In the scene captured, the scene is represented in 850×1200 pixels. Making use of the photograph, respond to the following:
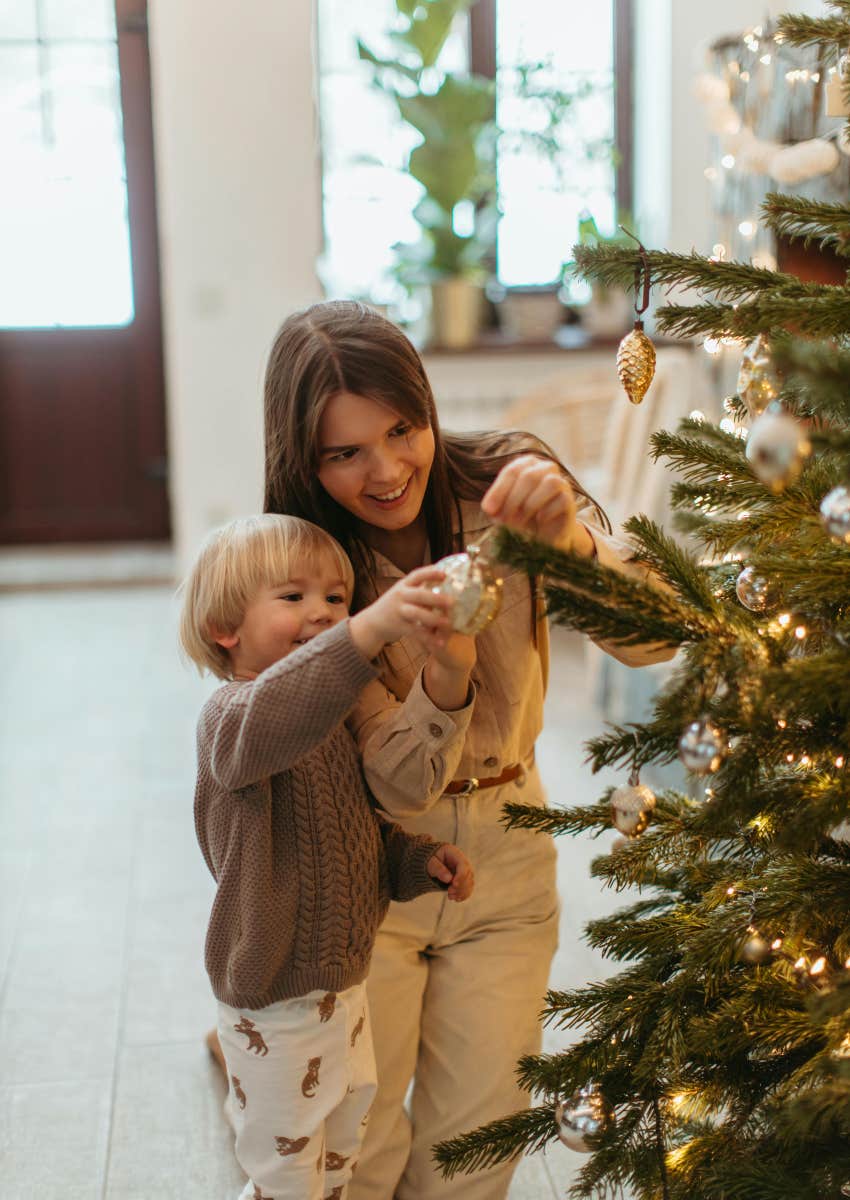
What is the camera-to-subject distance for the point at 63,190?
5.00m

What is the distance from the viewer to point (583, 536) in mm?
1179

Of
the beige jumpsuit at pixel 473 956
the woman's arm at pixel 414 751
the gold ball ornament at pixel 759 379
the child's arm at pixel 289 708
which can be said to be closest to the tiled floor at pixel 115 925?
the beige jumpsuit at pixel 473 956

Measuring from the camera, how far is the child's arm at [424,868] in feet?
4.23

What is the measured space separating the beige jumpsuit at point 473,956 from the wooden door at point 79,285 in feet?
13.3


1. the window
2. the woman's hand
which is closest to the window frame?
the window

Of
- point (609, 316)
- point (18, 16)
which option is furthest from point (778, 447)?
point (18, 16)

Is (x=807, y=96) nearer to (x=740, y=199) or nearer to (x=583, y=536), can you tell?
(x=740, y=199)

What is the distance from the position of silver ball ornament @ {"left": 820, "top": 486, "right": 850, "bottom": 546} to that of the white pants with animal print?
749 mm

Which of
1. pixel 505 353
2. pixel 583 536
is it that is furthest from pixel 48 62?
pixel 583 536

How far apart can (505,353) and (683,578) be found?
12.7ft

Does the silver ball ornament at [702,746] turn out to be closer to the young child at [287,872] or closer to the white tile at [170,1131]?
the young child at [287,872]

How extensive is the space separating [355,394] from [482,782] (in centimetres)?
45

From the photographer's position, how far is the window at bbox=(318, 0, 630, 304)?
15.8 feet

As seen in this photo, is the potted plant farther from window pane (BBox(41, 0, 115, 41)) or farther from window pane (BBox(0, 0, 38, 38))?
window pane (BBox(0, 0, 38, 38))
